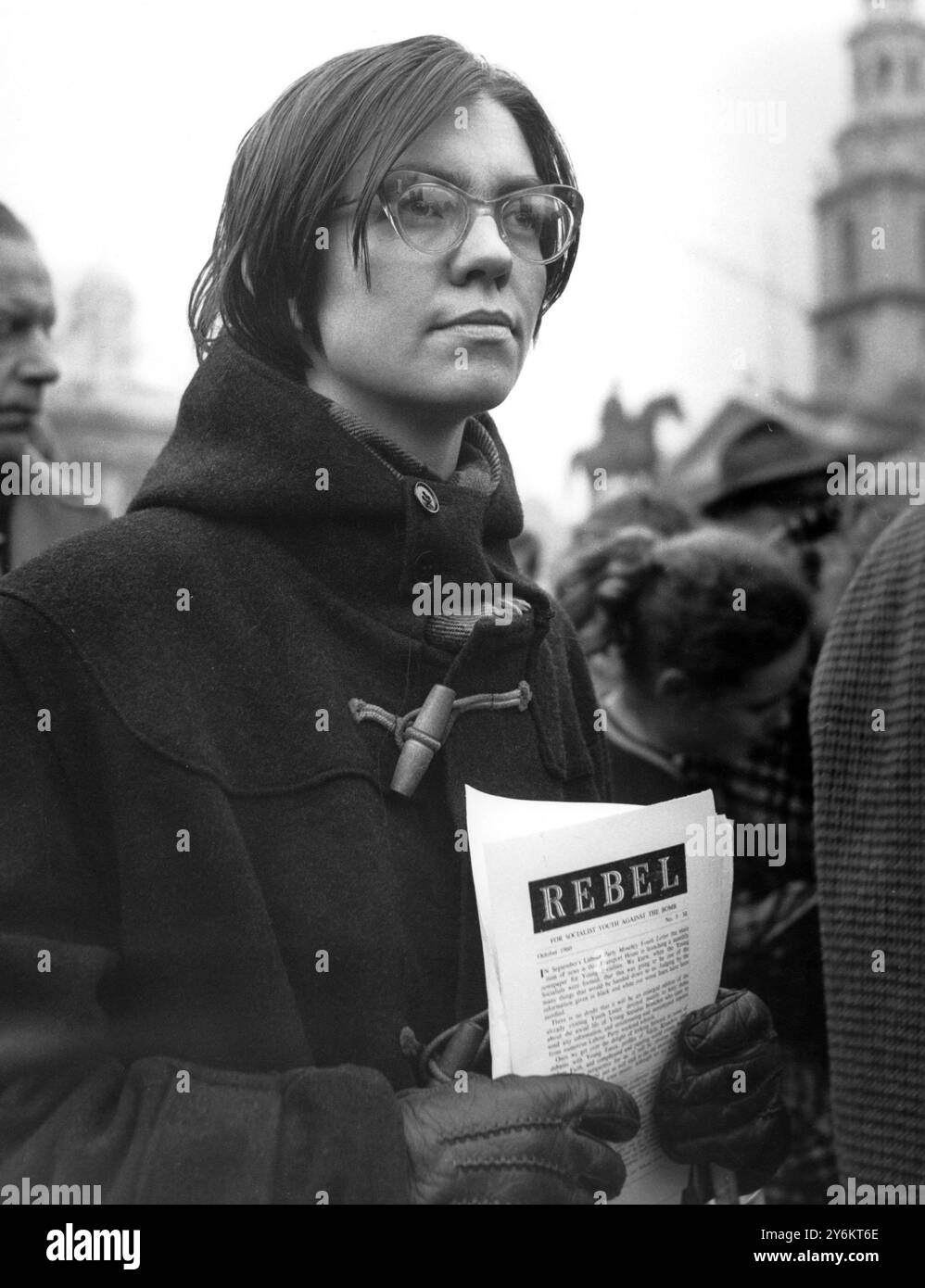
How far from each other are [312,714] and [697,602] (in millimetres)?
659

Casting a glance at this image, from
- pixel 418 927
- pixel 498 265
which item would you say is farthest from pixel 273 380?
pixel 418 927

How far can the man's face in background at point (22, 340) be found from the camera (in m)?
1.68

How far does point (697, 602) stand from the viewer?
6.50 feet

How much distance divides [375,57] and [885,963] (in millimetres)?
1200

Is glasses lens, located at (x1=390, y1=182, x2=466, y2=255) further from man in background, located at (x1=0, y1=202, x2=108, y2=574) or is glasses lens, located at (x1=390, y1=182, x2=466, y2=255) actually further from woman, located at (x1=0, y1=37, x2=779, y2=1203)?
man in background, located at (x1=0, y1=202, x2=108, y2=574)

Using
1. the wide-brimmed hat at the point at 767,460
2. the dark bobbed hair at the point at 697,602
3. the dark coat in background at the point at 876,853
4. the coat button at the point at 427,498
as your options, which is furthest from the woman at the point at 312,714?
the wide-brimmed hat at the point at 767,460

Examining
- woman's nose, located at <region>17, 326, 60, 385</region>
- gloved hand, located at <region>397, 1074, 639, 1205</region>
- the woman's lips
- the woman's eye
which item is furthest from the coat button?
gloved hand, located at <region>397, 1074, 639, 1205</region>

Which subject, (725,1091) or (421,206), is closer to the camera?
(421,206)

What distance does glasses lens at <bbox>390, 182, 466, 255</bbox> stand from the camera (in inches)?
62.7

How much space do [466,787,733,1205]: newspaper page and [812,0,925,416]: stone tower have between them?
2.14 ft

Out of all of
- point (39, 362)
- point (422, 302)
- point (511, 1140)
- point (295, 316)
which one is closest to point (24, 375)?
point (39, 362)

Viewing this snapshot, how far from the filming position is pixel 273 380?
5.15ft

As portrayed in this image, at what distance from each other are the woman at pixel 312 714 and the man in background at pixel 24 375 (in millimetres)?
169

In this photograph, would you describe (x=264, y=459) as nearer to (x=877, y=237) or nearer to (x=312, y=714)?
(x=312, y=714)
